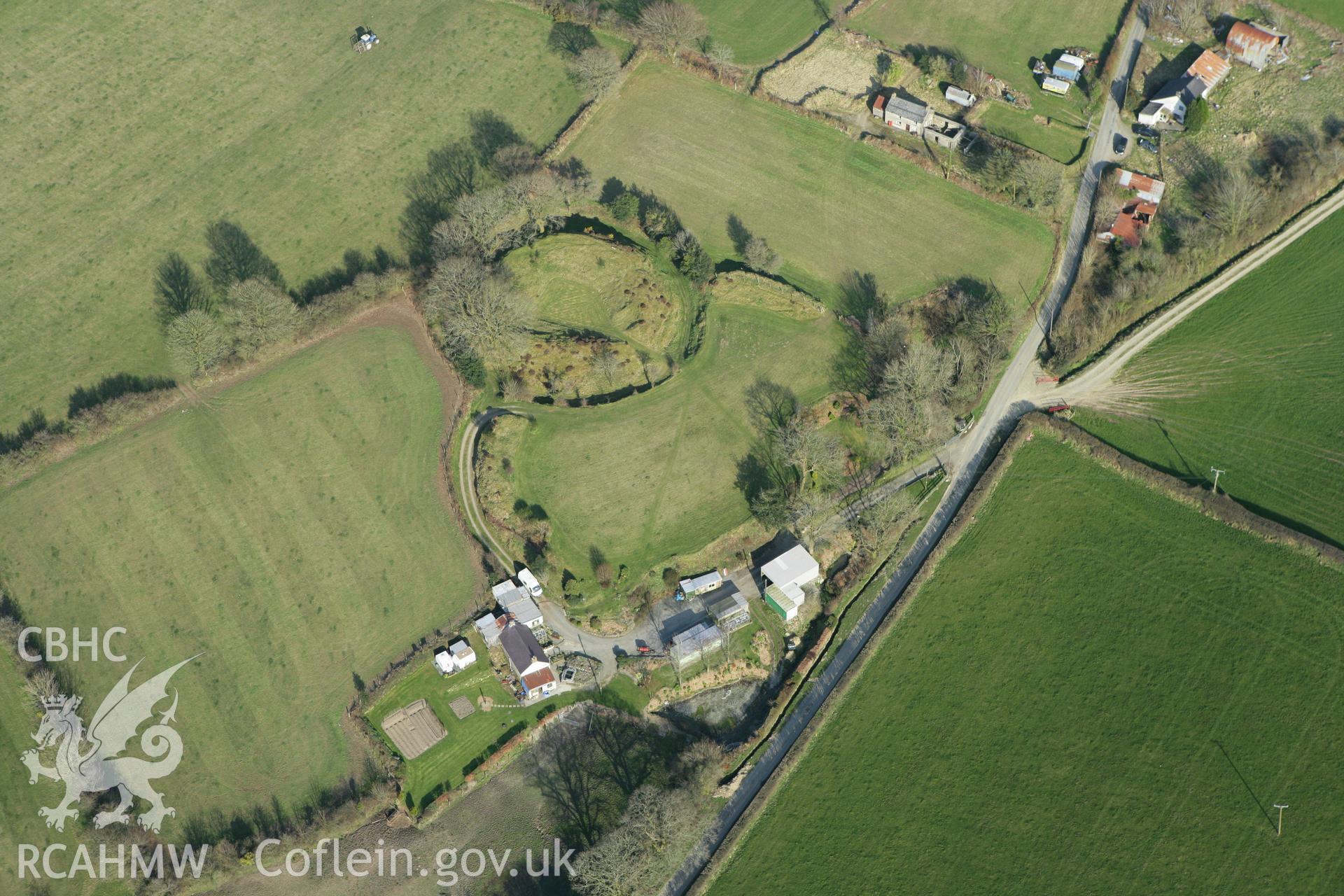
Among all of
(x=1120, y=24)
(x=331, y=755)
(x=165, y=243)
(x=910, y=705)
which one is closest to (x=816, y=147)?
(x=1120, y=24)

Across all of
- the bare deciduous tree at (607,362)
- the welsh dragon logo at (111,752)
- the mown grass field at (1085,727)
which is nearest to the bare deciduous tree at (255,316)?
the bare deciduous tree at (607,362)

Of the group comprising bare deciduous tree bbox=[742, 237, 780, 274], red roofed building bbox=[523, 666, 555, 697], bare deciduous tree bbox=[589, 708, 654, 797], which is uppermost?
bare deciduous tree bbox=[742, 237, 780, 274]

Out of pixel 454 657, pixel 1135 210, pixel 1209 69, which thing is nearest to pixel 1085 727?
pixel 454 657

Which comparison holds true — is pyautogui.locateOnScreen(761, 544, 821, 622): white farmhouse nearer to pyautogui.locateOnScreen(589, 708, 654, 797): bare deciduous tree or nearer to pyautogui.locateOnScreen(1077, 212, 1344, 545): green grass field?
pyautogui.locateOnScreen(589, 708, 654, 797): bare deciduous tree

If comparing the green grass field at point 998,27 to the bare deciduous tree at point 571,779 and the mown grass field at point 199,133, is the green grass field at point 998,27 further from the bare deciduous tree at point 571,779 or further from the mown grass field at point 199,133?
the bare deciduous tree at point 571,779

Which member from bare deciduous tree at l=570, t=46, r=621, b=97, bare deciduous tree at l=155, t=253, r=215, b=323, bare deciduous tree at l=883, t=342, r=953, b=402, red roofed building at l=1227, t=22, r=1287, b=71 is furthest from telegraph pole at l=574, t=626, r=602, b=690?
red roofed building at l=1227, t=22, r=1287, b=71

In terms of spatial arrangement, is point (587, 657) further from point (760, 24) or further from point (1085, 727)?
point (760, 24)
